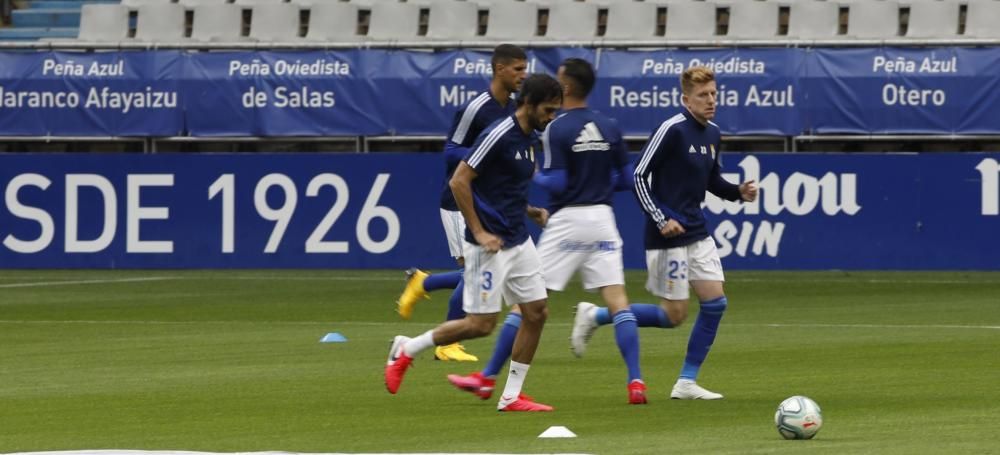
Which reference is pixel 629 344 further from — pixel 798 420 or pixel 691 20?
pixel 691 20

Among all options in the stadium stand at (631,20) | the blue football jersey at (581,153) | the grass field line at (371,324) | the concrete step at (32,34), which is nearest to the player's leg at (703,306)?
the blue football jersey at (581,153)

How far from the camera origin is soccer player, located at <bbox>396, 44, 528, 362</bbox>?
1248cm

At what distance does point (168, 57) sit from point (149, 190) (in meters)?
3.47

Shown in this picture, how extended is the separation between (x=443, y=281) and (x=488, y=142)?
13.8 feet

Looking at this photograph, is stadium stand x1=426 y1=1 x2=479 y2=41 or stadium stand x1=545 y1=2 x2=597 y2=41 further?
stadium stand x1=426 y1=1 x2=479 y2=41

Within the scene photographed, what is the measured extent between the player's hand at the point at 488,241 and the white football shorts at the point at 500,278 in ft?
0.33

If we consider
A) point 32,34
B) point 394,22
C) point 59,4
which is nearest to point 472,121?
point 394,22

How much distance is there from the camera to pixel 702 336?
11.8m

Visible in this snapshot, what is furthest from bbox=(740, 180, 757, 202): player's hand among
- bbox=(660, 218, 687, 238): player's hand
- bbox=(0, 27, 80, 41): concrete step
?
bbox=(0, 27, 80, 41): concrete step

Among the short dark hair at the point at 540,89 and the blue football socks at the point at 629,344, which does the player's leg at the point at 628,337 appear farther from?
the short dark hair at the point at 540,89

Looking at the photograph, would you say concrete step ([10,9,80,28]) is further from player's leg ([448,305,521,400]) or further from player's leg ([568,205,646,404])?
player's leg ([568,205,646,404])

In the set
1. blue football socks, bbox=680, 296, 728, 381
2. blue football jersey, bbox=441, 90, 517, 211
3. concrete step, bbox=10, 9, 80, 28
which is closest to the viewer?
blue football socks, bbox=680, 296, 728, 381

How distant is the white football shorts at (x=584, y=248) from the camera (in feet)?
36.9

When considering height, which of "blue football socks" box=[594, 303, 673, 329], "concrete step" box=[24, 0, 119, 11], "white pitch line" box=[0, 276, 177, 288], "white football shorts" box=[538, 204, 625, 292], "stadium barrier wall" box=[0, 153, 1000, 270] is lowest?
"white pitch line" box=[0, 276, 177, 288]
